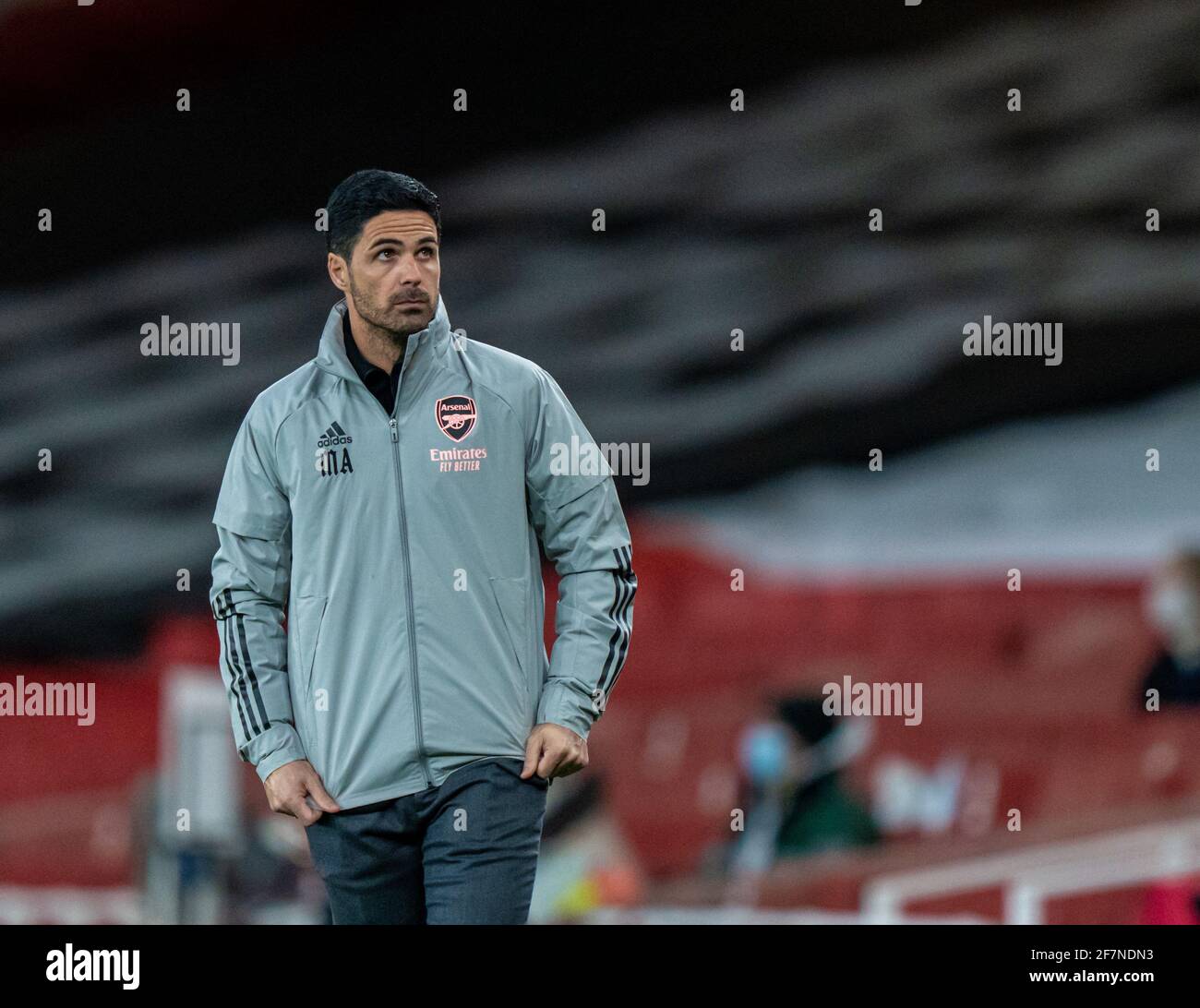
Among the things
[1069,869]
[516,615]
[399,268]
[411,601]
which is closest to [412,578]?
[411,601]

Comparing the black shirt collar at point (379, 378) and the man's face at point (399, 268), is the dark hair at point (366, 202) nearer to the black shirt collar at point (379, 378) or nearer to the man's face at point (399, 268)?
the man's face at point (399, 268)

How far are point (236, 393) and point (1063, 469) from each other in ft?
7.17

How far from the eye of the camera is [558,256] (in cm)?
409

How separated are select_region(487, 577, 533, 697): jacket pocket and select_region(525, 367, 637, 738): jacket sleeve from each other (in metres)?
0.04

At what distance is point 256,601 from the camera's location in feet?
7.43

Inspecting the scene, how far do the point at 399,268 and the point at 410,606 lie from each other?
50 cm

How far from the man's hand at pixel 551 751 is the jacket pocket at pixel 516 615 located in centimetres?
8

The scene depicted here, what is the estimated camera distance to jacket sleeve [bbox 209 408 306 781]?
7.34ft

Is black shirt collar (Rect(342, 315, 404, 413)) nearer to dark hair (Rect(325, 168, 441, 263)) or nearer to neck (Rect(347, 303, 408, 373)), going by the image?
neck (Rect(347, 303, 408, 373))
